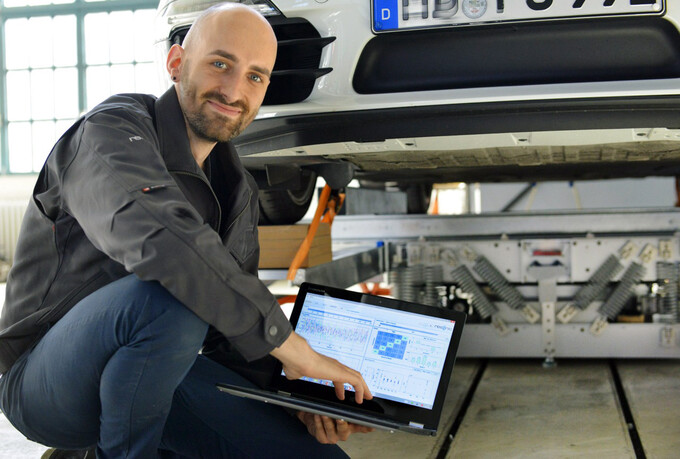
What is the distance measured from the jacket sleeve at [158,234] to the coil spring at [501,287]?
155cm

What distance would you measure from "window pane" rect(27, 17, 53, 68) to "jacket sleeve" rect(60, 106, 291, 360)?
12.0 m

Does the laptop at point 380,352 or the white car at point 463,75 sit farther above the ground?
the white car at point 463,75

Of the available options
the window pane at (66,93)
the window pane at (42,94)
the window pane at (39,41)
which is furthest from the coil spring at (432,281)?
the window pane at (39,41)

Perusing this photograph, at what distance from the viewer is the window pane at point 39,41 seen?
11.8 meters

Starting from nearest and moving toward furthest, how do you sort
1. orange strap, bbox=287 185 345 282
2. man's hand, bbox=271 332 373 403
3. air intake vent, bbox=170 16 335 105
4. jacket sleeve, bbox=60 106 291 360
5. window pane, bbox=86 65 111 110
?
jacket sleeve, bbox=60 106 291 360 < man's hand, bbox=271 332 373 403 < air intake vent, bbox=170 16 335 105 < orange strap, bbox=287 185 345 282 < window pane, bbox=86 65 111 110

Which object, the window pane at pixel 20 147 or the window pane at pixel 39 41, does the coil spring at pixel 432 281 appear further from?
the window pane at pixel 39 41

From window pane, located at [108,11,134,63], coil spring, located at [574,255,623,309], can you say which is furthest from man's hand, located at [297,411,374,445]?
window pane, located at [108,11,134,63]

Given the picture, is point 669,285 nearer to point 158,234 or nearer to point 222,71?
point 222,71

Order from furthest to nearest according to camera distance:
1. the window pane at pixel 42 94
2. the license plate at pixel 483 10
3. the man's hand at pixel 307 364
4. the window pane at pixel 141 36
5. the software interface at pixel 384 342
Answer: the window pane at pixel 42 94
the window pane at pixel 141 36
the license plate at pixel 483 10
the software interface at pixel 384 342
the man's hand at pixel 307 364

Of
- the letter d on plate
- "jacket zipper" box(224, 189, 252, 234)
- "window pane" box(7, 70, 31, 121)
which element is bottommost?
"window pane" box(7, 70, 31, 121)

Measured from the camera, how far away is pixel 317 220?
7.14 feet

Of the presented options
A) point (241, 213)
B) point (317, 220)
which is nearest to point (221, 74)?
point (241, 213)

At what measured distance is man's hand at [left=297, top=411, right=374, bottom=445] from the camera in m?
1.27

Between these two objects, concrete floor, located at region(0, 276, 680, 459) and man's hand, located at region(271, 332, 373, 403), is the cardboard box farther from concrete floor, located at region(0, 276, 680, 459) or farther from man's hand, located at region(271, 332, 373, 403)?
man's hand, located at region(271, 332, 373, 403)
